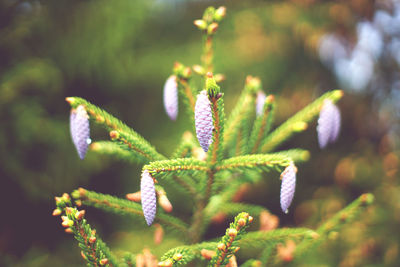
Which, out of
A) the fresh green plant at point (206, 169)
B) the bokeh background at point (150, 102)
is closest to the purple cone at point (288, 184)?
the fresh green plant at point (206, 169)

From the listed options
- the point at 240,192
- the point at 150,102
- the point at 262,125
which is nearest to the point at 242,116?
the point at 262,125

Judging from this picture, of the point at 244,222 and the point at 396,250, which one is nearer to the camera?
the point at 244,222

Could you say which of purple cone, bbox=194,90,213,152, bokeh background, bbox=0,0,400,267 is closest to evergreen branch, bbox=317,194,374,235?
purple cone, bbox=194,90,213,152

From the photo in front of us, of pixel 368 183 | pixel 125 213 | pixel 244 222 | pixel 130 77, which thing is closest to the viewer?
pixel 244 222

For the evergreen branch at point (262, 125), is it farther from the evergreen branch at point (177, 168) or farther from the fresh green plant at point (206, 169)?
the evergreen branch at point (177, 168)

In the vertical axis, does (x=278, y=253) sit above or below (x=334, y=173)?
below

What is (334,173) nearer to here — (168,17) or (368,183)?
(368,183)

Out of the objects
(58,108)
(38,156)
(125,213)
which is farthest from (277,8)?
(125,213)
